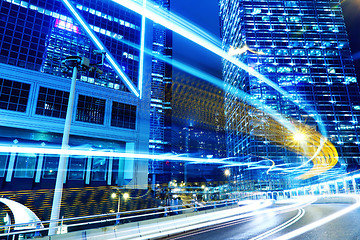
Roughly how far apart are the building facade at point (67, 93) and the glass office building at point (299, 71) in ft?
176

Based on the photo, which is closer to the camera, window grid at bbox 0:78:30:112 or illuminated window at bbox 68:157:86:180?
window grid at bbox 0:78:30:112

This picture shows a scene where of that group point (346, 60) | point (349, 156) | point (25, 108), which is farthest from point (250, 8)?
point (25, 108)

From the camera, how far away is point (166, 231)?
37.8ft

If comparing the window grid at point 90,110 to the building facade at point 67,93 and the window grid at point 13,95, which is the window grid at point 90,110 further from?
the window grid at point 13,95

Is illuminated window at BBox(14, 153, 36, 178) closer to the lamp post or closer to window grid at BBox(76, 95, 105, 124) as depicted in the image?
window grid at BBox(76, 95, 105, 124)

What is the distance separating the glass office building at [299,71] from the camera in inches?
3438

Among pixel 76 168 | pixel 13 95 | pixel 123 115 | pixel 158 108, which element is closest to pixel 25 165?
pixel 76 168

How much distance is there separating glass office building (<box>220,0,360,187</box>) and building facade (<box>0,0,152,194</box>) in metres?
53.5

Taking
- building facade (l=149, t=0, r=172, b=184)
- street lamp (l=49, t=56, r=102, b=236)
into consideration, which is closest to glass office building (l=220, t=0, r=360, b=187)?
building facade (l=149, t=0, r=172, b=184)

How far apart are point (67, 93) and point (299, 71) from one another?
85199mm

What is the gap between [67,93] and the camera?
36.2 meters

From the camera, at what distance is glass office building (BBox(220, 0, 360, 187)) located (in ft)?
286

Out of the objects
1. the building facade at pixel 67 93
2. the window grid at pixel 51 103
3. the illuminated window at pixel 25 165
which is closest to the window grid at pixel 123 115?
the building facade at pixel 67 93

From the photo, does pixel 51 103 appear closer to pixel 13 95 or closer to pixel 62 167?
pixel 13 95
